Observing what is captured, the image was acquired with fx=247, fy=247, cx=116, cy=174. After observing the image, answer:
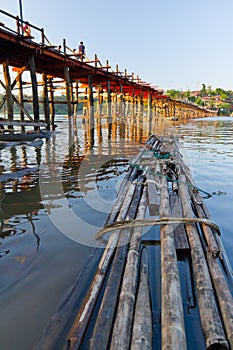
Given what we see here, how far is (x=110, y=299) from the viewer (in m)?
Answer: 2.31

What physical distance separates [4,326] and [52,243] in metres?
1.57

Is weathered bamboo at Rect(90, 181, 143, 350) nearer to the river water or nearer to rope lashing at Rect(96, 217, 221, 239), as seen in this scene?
rope lashing at Rect(96, 217, 221, 239)

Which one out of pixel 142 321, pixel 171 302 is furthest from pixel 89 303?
pixel 171 302

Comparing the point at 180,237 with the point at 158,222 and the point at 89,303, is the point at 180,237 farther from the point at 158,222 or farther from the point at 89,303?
the point at 89,303

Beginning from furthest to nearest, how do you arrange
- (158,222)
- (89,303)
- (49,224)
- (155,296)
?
(49,224) → (158,222) → (155,296) → (89,303)

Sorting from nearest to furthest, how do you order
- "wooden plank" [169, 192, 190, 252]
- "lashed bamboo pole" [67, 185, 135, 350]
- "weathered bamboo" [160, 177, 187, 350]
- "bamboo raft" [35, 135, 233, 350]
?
"weathered bamboo" [160, 177, 187, 350] → "bamboo raft" [35, 135, 233, 350] → "lashed bamboo pole" [67, 185, 135, 350] → "wooden plank" [169, 192, 190, 252]

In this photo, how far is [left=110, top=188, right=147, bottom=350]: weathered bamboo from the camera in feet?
5.98

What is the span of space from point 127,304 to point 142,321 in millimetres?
197

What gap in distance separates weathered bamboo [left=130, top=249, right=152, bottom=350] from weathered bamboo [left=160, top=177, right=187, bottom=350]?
0.14 metres

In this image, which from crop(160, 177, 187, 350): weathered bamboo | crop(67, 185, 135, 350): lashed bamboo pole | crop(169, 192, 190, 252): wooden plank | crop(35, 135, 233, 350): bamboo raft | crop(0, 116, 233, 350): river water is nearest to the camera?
crop(160, 177, 187, 350): weathered bamboo

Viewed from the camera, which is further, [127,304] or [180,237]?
[180,237]

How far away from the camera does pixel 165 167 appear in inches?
293

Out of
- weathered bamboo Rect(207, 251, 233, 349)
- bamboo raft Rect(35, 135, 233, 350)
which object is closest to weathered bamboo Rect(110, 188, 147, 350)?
bamboo raft Rect(35, 135, 233, 350)

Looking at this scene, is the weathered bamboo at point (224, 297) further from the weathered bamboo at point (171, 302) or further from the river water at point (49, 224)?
the river water at point (49, 224)
